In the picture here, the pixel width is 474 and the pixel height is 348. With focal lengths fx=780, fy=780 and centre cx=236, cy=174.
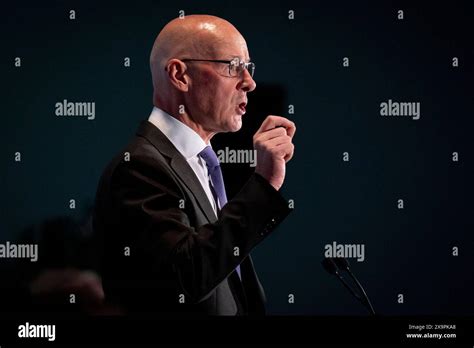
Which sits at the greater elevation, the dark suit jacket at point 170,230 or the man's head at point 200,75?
the man's head at point 200,75

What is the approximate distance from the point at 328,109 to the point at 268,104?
0.68ft

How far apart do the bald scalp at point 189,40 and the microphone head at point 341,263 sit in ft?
2.39

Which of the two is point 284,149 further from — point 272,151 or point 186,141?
Result: point 186,141

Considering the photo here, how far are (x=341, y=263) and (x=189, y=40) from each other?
2.64ft

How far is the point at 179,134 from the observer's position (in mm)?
2035

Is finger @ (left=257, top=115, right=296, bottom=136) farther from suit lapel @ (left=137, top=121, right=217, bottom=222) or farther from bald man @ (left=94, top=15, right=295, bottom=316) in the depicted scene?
suit lapel @ (left=137, top=121, right=217, bottom=222)

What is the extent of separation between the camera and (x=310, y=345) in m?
2.28

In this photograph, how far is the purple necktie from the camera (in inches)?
81.6

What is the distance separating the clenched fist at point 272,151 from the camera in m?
1.89

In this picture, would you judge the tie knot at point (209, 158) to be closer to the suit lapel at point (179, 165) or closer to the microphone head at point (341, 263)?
the suit lapel at point (179, 165)

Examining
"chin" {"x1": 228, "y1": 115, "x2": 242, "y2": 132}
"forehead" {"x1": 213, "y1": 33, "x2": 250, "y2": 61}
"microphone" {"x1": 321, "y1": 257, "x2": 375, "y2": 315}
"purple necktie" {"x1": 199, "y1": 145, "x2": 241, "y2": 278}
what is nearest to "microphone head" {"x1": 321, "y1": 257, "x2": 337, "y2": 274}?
"microphone" {"x1": 321, "y1": 257, "x2": 375, "y2": 315}

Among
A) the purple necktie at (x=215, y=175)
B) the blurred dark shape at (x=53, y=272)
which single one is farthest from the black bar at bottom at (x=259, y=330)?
the purple necktie at (x=215, y=175)

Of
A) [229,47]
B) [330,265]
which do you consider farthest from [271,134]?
[330,265]

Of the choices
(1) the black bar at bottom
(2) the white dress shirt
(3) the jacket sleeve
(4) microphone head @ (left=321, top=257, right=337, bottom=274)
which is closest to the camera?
(3) the jacket sleeve
